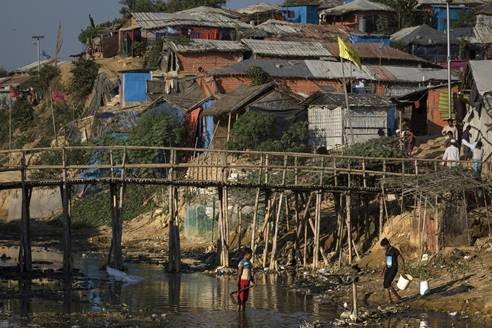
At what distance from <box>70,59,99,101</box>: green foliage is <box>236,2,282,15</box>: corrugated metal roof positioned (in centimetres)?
1257

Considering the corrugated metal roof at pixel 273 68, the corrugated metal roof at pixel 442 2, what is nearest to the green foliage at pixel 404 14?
the corrugated metal roof at pixel 442 2

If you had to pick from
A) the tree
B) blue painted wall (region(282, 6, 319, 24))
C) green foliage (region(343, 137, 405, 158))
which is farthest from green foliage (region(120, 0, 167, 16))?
green foliage (region(343, 137, 405, 158))

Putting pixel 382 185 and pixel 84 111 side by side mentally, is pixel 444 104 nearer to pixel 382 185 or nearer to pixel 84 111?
pixel 382 185

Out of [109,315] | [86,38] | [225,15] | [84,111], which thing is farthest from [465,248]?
[86,38]

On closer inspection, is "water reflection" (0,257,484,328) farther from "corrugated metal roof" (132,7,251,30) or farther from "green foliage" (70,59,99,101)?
"green foliage" (70,59,99,101)

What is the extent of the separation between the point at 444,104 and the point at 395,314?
22232mm

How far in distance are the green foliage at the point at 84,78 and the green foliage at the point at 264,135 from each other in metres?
19.6

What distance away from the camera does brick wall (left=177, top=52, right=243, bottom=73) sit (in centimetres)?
5103

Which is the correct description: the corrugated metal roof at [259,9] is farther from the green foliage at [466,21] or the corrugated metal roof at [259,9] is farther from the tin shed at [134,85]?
the tin shed at [134,85]

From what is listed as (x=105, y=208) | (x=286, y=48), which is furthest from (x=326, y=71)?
(x=105, y=208)

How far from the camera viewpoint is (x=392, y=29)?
62844 mm

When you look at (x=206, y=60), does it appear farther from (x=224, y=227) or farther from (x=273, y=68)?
(x=224, y=227)

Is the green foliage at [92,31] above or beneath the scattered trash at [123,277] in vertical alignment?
above

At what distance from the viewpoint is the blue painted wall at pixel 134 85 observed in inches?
2019
